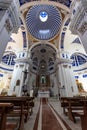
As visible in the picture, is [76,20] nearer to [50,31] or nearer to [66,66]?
[66,66]

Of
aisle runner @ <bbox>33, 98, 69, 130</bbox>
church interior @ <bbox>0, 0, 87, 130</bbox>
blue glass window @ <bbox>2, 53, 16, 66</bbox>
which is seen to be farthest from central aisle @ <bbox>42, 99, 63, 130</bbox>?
blue glass window @ <bbox>2, 53, 16, 66</bbox>

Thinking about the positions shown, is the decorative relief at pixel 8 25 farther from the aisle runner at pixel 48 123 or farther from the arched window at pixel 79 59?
the arched window at pixel 79 59

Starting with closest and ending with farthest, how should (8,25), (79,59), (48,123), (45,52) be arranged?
(48,123), (8,25), (79,59), (45,52)

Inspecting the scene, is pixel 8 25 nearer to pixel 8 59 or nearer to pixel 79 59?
pixel 8 59

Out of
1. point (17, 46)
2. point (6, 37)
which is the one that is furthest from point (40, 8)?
point (6, 37)

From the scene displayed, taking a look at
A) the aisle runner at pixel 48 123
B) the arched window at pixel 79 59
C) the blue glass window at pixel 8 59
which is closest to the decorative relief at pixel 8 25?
the aisle runner at pixel 48 123

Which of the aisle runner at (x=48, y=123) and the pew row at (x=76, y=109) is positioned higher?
the pew row at (x=76, y=109)

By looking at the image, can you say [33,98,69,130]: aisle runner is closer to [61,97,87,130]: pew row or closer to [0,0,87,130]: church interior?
[61,97,87,130]: pew row

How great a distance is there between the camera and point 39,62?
2319 centimetres

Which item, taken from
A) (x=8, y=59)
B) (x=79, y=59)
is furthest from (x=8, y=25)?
(x=79, y=59)

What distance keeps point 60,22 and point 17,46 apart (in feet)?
23.3

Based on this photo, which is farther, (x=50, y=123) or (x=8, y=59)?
(x=8, y=59)

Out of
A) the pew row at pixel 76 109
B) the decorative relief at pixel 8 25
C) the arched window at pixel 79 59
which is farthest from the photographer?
the arched window at pixel 79 59

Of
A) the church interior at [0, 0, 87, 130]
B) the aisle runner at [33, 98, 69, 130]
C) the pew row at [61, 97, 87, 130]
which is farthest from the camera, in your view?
the church interior at [0, 0, 87, 130]
